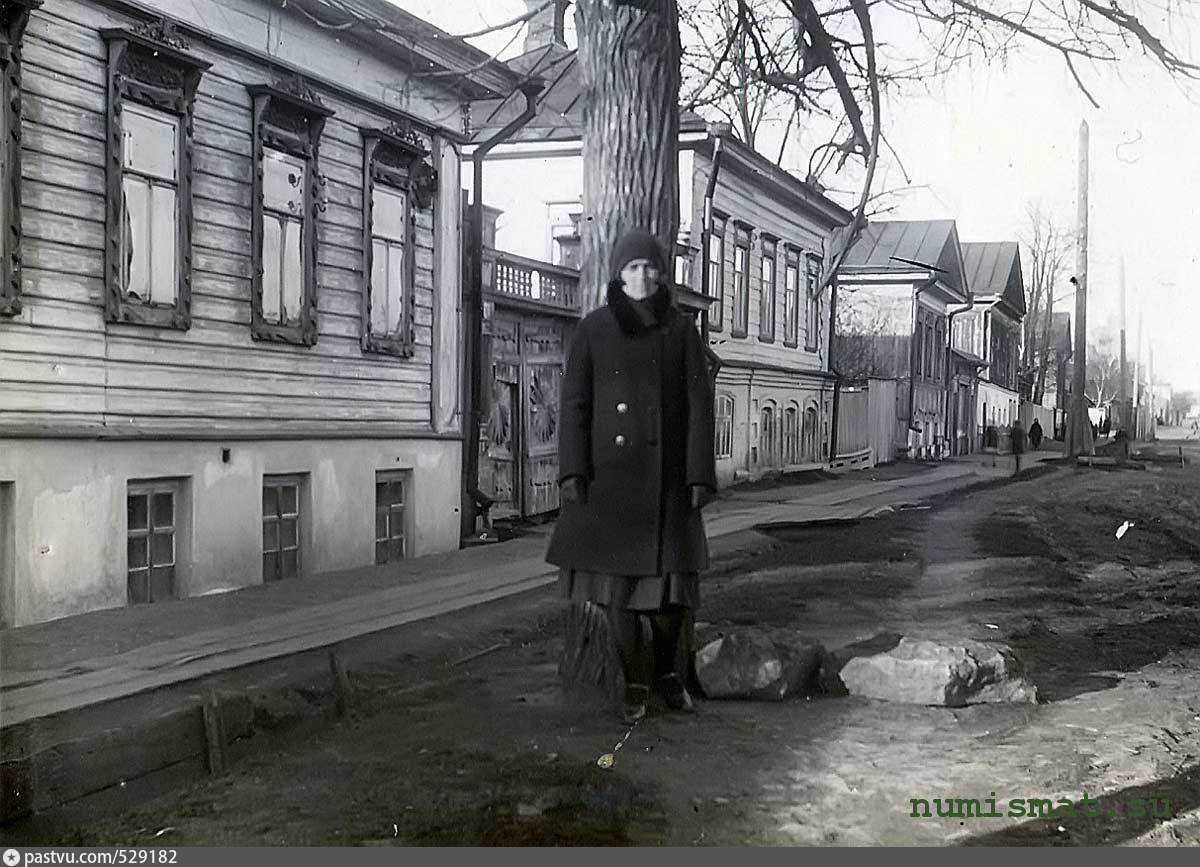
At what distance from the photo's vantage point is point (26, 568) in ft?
19.2

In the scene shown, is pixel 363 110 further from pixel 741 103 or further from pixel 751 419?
pixel 751 419

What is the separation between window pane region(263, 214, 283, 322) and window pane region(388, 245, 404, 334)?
1.74 meters

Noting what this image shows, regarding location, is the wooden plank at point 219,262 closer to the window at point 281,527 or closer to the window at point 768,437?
the window at point 281,527

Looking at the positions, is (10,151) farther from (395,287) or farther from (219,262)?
(395,287)

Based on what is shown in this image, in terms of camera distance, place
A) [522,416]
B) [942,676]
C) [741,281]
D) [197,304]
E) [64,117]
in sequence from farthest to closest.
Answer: [741,281], [522,416], [197,304], [64,117], [942,676]

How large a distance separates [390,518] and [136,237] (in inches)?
149

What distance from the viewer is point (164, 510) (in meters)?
7.32

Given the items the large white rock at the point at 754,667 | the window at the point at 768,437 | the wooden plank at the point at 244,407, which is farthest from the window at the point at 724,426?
the large white rock at the point at 754,667

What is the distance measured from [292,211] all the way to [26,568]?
3837 mm

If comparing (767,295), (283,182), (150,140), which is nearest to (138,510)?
(150,140)

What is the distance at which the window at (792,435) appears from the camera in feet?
75.6

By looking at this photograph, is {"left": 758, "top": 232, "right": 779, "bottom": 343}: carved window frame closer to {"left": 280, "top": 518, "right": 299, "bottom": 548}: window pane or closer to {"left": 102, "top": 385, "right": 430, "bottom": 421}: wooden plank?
{"left": 102, "top": 385, "right": 430, "bottom": 421}: wooden plank

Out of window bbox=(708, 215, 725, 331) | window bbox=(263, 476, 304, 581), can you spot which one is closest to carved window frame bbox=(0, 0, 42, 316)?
window bbox=(263, 476, 304, 581)

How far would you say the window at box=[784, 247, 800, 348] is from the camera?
76.8 ft
